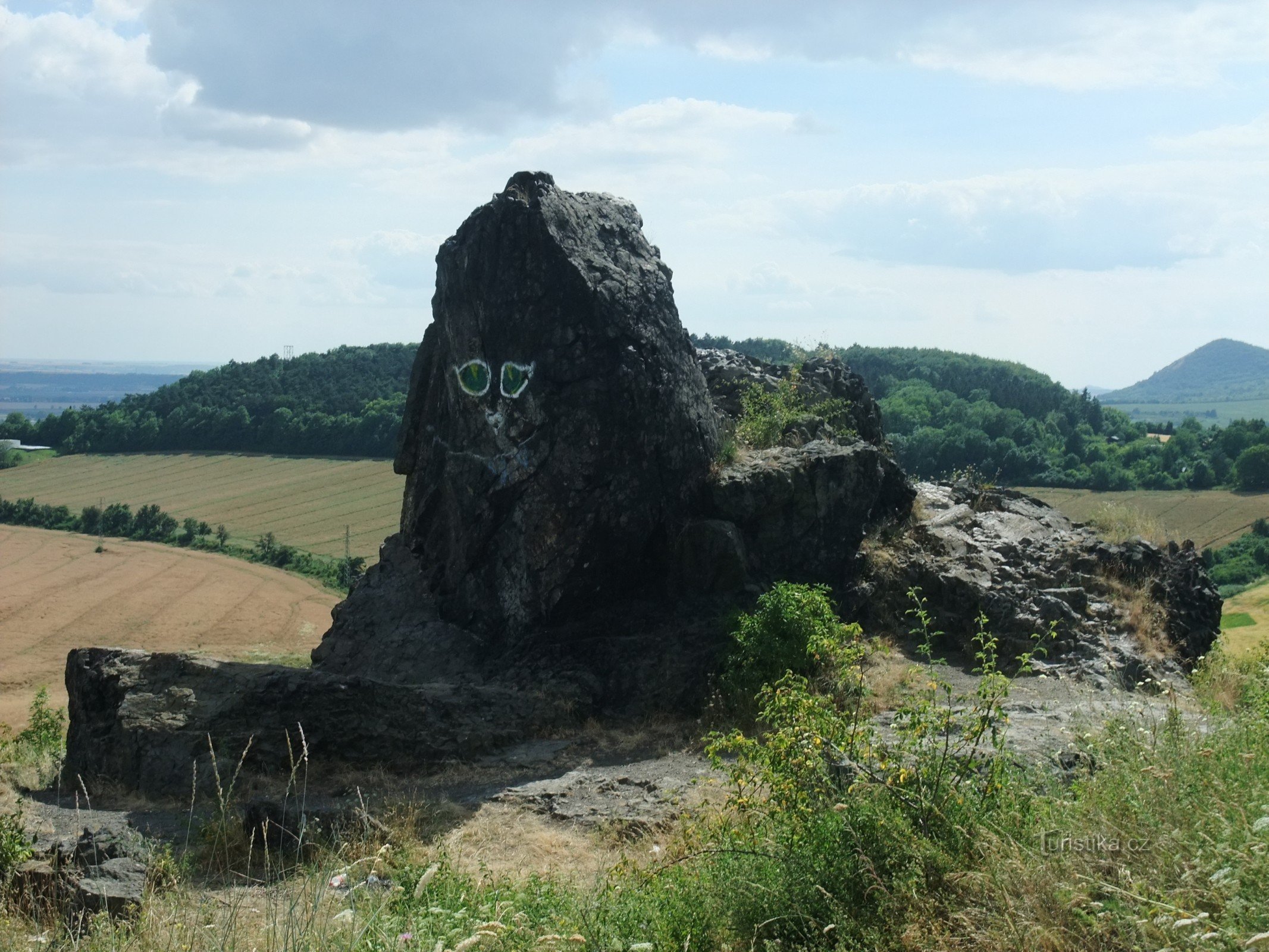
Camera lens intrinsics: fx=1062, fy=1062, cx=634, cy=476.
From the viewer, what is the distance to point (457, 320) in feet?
44.1

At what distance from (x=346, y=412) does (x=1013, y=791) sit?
67.5 meters

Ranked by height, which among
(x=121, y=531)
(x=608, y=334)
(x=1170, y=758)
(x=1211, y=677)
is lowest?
(x=121, y=531)

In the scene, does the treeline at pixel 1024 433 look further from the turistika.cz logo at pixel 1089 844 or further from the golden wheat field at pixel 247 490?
the turistika.cz logo at pixel 1089 844

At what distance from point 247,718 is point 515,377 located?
4.83 meters

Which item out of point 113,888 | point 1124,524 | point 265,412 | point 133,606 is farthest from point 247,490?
point 113,888

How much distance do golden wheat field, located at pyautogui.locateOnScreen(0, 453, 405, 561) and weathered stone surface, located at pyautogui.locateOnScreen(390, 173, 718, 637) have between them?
1425 inches

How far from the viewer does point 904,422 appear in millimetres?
40219

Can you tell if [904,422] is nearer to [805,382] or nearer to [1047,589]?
[805,382]

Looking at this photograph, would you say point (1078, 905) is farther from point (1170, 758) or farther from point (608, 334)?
point (608, 334)

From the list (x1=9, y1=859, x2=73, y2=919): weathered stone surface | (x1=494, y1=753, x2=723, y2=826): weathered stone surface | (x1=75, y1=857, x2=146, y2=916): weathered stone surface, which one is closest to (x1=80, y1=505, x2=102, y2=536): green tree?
(x1=494, y1=753, x2=723, y2=826): weathered stone surface

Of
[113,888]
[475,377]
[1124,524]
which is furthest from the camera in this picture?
[1124,524]

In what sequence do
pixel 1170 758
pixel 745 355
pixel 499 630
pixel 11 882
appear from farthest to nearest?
pixel 745 355 → pixel 499 630 → pixel 11 882 → pixel 1170 758

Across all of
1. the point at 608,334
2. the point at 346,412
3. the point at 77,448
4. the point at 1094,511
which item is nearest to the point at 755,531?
the point at 608,334

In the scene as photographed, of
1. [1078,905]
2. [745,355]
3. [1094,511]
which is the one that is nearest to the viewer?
[1078,905]
